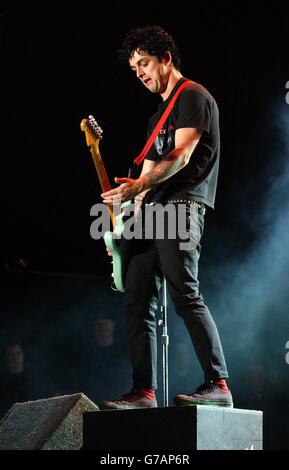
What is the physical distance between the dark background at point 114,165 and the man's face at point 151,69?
3.60m

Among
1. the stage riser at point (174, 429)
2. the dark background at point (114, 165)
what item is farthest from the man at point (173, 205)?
the dark background at point (114, 165)

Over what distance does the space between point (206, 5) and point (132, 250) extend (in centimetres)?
435

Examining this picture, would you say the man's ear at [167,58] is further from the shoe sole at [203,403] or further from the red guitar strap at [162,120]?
the shoe sole at [203,403]

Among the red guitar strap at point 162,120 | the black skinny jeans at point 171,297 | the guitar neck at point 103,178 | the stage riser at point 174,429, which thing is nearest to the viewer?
the stage riser at point 174,429

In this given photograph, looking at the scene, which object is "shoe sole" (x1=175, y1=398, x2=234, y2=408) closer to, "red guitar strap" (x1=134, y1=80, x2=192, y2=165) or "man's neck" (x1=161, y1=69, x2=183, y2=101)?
"red guitar strap" (x1=134, y1=80, x2=192, y2=165)

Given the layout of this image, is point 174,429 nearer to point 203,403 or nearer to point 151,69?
point 203,403

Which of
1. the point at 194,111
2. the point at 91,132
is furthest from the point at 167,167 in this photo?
the point at 91,132

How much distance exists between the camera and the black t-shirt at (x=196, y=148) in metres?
3.14

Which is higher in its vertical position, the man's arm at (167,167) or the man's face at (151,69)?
the man's face at (151,69)

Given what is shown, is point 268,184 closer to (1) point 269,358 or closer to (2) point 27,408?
(1) point 269,358

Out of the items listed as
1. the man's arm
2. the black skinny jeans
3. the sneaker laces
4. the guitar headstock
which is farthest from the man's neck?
the sneaker laces

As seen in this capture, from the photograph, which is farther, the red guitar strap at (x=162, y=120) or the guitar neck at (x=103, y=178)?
the guitar neck at (x=103, y=178)

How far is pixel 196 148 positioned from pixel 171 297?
0.77m

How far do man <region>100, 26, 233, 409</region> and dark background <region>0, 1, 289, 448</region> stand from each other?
3630mm
